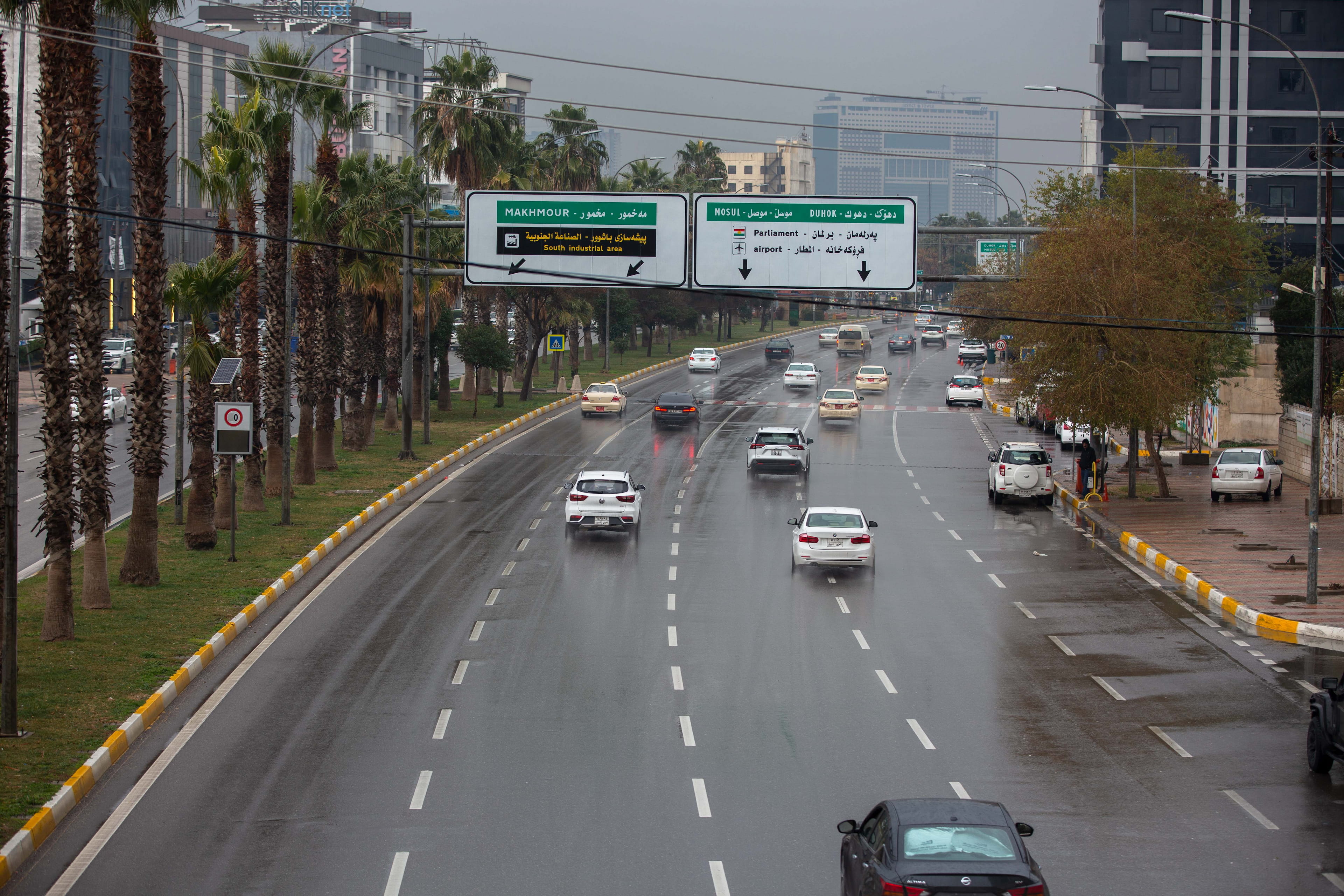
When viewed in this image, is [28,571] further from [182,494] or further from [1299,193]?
[1299,193]

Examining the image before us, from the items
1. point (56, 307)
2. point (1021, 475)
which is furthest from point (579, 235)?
point (1021, 475)

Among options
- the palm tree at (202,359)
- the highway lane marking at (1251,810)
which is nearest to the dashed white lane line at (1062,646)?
the highway lane marking at (1251,810)

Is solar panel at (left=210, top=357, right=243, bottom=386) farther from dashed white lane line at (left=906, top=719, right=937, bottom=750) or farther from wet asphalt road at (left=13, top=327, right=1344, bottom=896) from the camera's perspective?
dashed white lane line at (left=906, top=719, right=937, bottom=750)

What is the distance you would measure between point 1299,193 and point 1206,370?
5661cm

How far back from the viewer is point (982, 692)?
2002 centimetres

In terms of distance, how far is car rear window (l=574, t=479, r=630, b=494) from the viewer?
3281 centimetres

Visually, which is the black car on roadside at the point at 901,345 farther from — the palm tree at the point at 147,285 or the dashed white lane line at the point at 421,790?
the dashed white lane line at the point at 421,790

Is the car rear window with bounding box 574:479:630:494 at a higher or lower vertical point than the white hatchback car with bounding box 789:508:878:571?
higher

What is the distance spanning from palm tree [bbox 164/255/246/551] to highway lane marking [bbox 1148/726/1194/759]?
1888 centimetres

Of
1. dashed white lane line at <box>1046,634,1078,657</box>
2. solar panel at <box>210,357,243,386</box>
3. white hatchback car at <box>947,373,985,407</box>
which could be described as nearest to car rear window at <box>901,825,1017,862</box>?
dashed white lane line at <box>1046,634,1078,657</box>

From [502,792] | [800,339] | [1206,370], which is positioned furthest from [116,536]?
[800,339]

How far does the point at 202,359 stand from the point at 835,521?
1313 cm

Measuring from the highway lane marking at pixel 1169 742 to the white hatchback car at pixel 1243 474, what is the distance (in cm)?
2548

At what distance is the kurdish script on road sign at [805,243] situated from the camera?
101 feet
